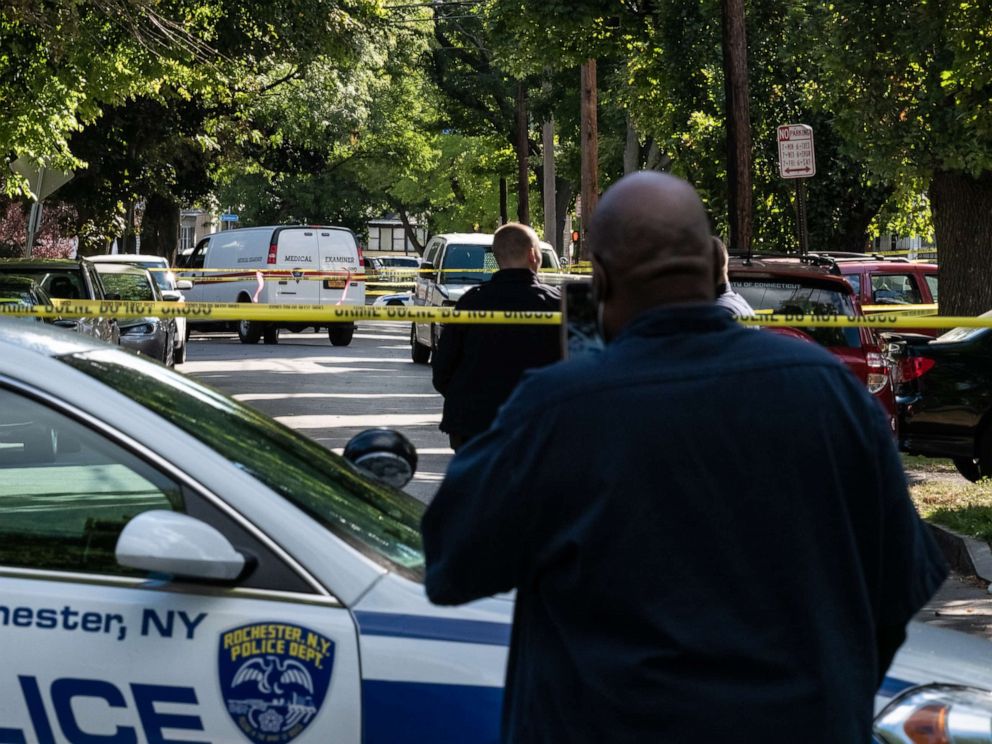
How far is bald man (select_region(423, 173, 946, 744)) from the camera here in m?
2.34

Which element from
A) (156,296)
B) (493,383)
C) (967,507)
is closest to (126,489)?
(493,383)

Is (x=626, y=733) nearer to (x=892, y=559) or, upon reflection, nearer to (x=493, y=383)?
(x=892, y=559)

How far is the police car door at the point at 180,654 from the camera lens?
310cm

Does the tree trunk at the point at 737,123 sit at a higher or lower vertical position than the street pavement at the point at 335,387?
higher

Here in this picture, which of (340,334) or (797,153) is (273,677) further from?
(340,334)

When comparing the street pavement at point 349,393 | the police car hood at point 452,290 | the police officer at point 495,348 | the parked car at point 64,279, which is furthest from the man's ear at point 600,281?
the police car hood at point 452,290

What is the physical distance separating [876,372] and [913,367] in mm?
1016

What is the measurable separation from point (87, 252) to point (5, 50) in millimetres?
19075

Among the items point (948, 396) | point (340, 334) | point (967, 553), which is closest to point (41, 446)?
point (967, 553)

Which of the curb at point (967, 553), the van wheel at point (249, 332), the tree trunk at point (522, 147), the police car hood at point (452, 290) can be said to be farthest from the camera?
the tree trunk at point (522, 147)

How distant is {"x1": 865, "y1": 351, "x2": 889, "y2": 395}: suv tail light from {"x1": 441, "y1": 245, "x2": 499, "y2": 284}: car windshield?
13.7m

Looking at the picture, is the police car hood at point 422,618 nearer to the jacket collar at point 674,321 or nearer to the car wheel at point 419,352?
the jacket collar at point 674,321

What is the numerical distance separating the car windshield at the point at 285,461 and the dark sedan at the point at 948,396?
9.13 metres

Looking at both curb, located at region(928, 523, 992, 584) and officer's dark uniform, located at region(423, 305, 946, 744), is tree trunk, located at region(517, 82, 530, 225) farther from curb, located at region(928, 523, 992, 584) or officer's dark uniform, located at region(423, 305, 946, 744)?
officer's dark uniform, located at region(423, 305, 946, 744)
